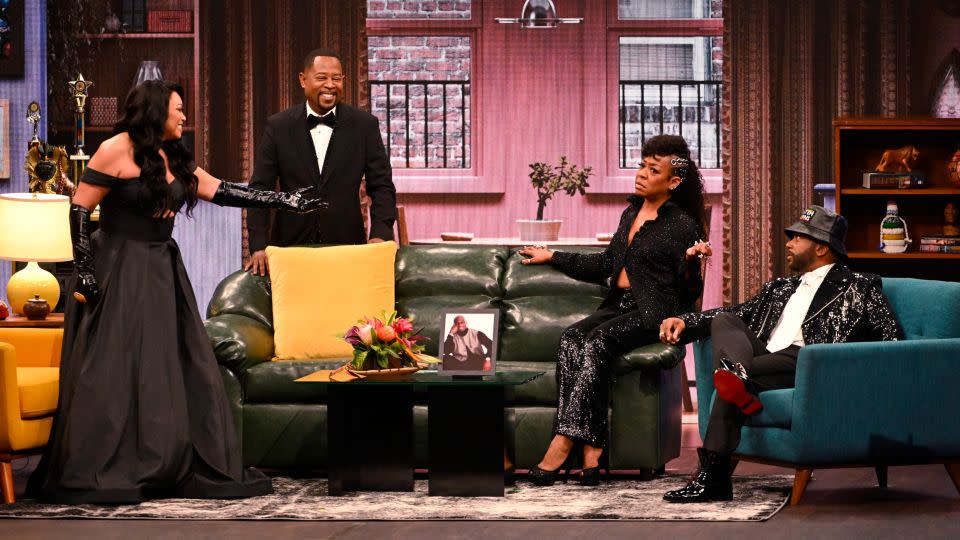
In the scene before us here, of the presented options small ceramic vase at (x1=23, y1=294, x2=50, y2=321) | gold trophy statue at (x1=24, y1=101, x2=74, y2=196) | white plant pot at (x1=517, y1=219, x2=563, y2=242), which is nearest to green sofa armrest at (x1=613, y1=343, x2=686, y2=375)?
small ceramic vase at (x1=23, y1=294, x2=50, y2=321)

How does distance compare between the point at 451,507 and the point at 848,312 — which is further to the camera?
the point at 848,312

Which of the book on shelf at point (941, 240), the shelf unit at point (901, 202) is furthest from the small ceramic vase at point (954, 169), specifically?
the book on shelf at point (941, 240)

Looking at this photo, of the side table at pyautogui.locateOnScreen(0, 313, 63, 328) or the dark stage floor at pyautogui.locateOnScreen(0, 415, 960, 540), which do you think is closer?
the dark stage floor at pyautogui.locateOnScreen(0, 415, 960, 540)

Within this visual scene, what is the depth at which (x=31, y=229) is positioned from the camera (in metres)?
5.41

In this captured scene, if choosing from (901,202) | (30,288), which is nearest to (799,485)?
(901,202)

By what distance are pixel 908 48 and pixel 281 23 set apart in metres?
4.30

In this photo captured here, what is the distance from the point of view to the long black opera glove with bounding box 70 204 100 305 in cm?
439

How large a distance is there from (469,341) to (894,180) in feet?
10.6

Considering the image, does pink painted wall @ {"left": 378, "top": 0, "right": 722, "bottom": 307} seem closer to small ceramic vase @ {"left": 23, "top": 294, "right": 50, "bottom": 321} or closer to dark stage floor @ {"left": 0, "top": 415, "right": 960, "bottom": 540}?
small ceramic vase @ {"left": 23, "top": 294, "right": 50, "bottom": 321}

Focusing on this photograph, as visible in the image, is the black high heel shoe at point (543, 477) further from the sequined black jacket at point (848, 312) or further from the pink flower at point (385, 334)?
the sequined black jacket at point (848, 312)

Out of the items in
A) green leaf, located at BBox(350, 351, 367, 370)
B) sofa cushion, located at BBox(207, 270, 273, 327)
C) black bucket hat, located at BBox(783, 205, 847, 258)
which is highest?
black bucket hat, located at BBox(783, 205, 847, 258)

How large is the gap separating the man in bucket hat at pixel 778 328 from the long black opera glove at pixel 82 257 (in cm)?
199

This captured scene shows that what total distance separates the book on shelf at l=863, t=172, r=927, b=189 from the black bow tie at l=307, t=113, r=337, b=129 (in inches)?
115

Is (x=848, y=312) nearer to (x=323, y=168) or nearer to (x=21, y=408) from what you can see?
(x=323, y=168)
